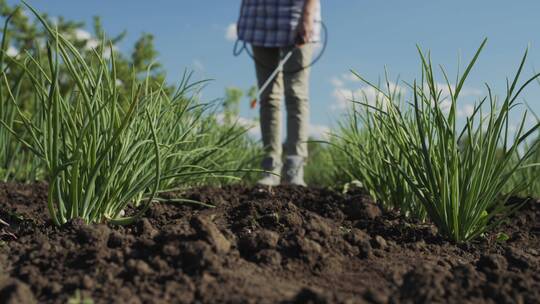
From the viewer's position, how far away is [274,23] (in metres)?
4.30

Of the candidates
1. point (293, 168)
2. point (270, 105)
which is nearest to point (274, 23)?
point (270, 105)

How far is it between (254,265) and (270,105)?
3.16 metres

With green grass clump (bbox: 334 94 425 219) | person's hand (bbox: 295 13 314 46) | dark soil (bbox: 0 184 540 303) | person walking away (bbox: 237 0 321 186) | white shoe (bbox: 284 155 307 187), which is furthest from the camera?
white shoe (bbox: 284 155 307 187)

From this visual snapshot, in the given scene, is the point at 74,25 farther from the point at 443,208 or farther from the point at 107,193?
the point at 443,208

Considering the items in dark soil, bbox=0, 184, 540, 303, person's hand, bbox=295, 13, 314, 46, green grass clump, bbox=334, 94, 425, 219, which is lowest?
dark soil, bbox=0, 184, 540, 303

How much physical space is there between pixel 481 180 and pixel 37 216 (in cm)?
163

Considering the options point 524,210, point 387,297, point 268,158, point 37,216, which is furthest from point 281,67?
point 387,297

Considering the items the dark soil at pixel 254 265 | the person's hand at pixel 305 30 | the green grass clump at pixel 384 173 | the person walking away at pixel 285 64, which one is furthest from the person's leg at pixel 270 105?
the dark soil at pixel 254 265

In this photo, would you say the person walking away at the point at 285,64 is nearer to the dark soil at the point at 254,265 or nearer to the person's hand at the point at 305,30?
the person's hand at the point at 305,30

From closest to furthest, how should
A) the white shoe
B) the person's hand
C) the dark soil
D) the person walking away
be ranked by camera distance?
1. the dark soil
2. the person's hand
3. the person walking away
4. the white shoe

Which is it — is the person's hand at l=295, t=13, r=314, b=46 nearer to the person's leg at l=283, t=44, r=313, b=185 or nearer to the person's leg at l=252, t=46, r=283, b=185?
the person's leg at l=283, t=44, r=313, b=185

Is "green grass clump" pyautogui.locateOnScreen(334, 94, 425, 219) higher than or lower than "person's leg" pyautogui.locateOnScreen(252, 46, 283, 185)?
lower

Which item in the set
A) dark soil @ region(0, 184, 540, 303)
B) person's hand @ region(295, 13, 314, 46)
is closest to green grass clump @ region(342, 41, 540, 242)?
dark soil @ region(0, 184, 540, 303)

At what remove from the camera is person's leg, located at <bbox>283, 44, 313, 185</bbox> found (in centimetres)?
434
